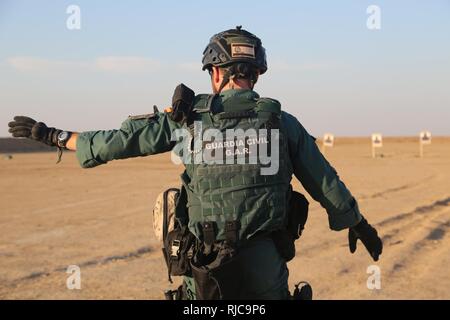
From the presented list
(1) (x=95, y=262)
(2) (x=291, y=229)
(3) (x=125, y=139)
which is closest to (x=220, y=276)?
(2) (x=291, y=229)

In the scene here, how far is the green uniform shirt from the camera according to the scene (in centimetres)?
319

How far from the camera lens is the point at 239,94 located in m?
3.27

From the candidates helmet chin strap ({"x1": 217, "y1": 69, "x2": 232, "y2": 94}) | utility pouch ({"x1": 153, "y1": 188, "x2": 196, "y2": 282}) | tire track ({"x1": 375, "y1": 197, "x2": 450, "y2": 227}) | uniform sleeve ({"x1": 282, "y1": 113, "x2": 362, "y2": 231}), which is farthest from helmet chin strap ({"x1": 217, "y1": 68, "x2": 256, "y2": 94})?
tire track ({"x1": 375, "y1": 197, "x2": 450, "y2": 227})

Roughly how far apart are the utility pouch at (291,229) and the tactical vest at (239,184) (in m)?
0.08

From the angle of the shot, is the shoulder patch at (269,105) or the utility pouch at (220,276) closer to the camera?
the utility pouch at (220,276)

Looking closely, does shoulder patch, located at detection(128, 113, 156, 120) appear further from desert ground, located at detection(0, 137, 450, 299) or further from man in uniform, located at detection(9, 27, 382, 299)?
desert ground, located at detection(0, 137, 450, 299)

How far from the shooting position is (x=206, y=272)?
302 centimetres

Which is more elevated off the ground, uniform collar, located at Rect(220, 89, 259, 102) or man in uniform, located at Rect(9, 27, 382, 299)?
uniform collar, located at Rect(220, 89, 259, 102)

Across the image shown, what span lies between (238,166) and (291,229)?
1.50 feet

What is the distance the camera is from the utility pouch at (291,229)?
326 centimetres

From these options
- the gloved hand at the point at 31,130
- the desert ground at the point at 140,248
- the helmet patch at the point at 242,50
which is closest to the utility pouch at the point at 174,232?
the gloved hand at the point at 31,130

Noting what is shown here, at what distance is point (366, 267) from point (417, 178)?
1488cm

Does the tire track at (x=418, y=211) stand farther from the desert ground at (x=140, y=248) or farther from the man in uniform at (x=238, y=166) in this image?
the man in uniform at (x=238, y=166)
